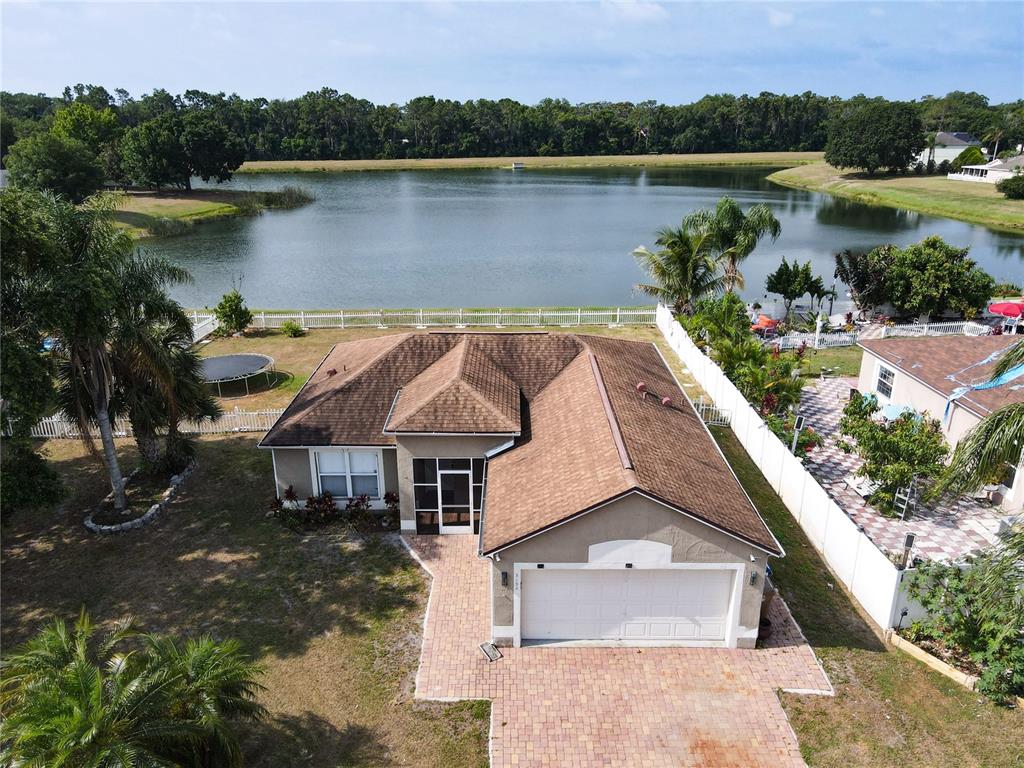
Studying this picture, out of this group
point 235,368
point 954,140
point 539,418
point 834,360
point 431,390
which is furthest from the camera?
point 954,140

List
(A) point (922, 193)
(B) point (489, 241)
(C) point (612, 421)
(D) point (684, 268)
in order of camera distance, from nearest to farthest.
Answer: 1. (C) point (612, 421)
2. (D) point (684, 268)
3. (B) point (489, 241)
4. (A) point (922, 193)

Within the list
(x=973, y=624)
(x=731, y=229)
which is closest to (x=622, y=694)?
(x=973, y=624)

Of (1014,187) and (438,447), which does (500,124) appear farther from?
(438,447)

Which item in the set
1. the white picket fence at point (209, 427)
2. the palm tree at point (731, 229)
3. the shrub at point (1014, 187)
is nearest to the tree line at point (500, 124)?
the shrub at point (1014, 187)

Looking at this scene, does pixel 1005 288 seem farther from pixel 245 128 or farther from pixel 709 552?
pixel 245 128

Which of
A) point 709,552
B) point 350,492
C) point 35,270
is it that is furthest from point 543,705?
point 35,270

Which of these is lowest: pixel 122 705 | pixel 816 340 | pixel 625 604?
pixel 625 604

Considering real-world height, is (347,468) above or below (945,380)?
below
